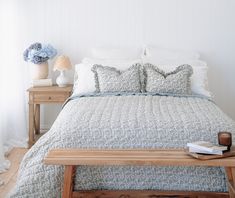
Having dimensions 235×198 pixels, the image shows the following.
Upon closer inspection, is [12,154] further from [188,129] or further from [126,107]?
[188,129]

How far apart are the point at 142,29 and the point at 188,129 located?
6.75ft

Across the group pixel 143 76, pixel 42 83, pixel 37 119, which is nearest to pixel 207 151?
pixel 143 76

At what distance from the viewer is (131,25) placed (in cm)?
429

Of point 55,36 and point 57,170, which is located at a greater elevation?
point 55,36

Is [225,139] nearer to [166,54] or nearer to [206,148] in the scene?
[206,148]

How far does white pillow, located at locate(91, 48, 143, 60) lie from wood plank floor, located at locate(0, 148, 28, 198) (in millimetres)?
1281

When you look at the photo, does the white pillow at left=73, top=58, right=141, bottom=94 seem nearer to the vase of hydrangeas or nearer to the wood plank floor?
the vase of hydrangeas

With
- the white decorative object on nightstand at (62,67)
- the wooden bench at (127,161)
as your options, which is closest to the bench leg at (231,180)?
the wooden bench at (127,161)

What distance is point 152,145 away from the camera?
243 centimetres

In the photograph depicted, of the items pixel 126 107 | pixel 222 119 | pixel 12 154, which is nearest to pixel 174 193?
pixel 222 119

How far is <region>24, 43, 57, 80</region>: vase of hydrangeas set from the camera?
13.3 feet

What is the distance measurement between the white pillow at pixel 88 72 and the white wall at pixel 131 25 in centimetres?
42

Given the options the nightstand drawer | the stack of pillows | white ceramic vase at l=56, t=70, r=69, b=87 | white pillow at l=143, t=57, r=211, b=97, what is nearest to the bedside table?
the nightstand drawer

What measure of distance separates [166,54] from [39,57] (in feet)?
4.37
